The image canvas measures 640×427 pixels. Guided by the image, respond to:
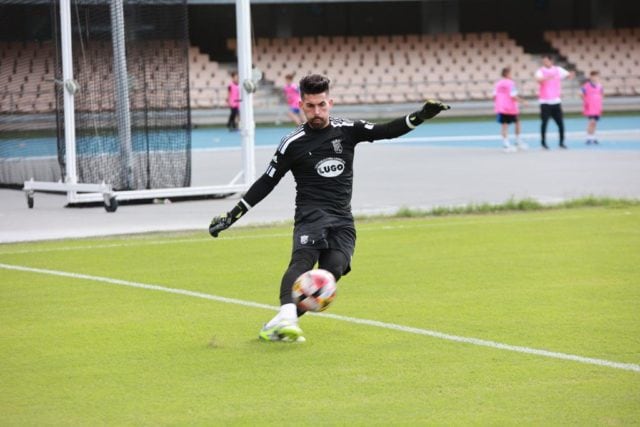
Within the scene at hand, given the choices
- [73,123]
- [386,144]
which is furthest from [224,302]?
[386,144]

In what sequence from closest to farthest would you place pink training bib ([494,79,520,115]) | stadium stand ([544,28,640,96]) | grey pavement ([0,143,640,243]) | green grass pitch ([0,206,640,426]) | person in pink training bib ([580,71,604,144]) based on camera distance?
1. green grass pitch ([0,206,640,426])
2. grey pavement ([0,143,640,243])
3. pink training bib ([494,79,520,115])
4. person in pink training bib ([580,71,604,144])
5. stadium stand ([544,28,640,96])

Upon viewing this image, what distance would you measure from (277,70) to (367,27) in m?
7.35

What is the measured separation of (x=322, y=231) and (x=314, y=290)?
0.58 metres

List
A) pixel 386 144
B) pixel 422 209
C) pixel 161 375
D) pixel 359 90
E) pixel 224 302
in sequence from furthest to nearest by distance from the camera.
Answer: pixel 359 90 → pixel 386 144 → pixel 422 209 → pixel 224 302 → pixel 161 375

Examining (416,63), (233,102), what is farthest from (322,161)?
(416,63)

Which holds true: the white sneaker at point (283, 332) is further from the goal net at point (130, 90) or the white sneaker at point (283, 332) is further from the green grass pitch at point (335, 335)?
the goal net at point (130, 90)

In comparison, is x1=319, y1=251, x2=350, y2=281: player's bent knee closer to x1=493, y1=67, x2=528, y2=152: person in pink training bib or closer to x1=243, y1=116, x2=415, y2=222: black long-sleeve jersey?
x1=243, y1=116, x2=415, y2=222: black long-sleeve jersey

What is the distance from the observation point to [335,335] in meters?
8.22

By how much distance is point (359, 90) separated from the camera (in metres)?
47.4

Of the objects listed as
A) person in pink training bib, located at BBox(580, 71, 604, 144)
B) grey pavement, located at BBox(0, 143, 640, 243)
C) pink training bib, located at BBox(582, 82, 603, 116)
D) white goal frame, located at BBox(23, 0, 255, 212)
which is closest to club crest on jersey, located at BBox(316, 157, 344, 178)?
grey pavement, located at BBox(0, 143, 640, 243)

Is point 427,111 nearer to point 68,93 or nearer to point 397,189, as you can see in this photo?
point 68,93

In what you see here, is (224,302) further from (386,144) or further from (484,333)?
(386,144)

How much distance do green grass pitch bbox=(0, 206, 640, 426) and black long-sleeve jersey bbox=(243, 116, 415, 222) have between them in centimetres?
97

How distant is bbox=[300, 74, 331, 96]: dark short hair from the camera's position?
25.9 feet
